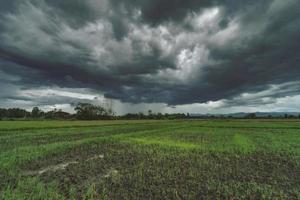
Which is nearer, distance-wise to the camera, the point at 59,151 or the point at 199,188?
the point at 199,188

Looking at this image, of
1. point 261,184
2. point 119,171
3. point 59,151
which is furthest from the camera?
point 59,151

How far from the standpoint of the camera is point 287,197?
5.60 metres

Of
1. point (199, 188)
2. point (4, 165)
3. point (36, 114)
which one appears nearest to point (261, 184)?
point (199, 188)

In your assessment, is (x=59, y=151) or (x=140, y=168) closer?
(x=140, y=168)

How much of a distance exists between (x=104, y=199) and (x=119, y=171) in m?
2.96

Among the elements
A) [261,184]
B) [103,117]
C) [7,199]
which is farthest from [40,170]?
[103,117]

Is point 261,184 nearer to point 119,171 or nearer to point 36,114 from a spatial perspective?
point 119,171

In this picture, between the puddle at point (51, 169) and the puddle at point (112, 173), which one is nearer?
the puddle at point (112, 173)

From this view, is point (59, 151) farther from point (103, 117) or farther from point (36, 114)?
point (36, 114)

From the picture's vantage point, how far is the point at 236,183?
6.62 metres

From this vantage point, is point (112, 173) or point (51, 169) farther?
point (51, 169)

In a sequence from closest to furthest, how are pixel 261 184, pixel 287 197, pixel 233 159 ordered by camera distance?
pixel 287 197
pixel 261 184
pixel 233 159

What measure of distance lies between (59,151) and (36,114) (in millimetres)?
129001

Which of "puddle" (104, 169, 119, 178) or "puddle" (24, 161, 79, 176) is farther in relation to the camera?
"puddle" (24, 161, 79, 176)
